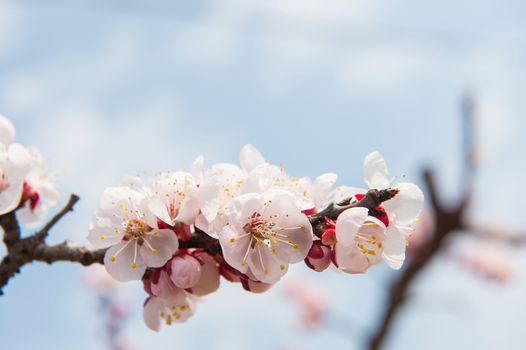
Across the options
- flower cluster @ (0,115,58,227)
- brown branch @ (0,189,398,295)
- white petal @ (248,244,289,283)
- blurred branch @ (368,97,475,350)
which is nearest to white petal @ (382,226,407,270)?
white petal @ (248,244,289,283)

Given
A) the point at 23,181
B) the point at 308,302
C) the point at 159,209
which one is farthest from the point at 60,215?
the point at 308,302

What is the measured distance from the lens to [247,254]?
48.4 inches

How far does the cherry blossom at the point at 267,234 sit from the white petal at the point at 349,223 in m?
0.07

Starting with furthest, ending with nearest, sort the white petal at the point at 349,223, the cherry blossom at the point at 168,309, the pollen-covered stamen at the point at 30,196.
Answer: the pollen-covered stamen at the point at 30,196 → the cherry blossom at the point at 168,309 → the white petal at the point at 349,223

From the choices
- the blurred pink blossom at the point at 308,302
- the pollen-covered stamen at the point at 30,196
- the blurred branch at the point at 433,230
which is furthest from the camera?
the blurred pink blossom at the point at 308,302

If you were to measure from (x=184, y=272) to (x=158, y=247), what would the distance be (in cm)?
10

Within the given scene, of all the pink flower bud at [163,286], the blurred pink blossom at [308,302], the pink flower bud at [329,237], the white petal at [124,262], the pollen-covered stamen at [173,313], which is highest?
the pink flower bud at [329,237]

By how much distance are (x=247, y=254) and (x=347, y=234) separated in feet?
0.73

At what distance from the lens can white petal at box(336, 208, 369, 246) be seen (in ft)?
3.70

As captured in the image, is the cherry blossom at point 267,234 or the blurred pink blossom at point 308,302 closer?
the cherry blossom at point 267,234

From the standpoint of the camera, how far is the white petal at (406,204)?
48.5 inches

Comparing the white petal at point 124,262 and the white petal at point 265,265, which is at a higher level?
the white petal at point 265,265

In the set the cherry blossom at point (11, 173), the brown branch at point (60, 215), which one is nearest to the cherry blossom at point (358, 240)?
the brown branch at point (60, 215)

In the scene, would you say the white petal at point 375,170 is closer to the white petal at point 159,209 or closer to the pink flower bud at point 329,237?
the pink flower bud at point 329,237
